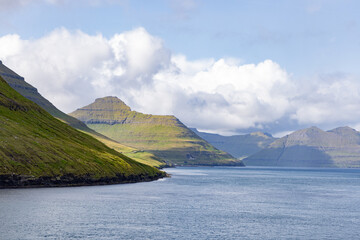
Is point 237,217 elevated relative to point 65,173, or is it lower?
lower

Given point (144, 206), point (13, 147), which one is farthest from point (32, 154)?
point (144, 206)

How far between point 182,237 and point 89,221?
25949 millimetres

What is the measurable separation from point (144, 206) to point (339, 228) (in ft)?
185

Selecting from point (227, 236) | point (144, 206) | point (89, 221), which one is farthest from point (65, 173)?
point (227, 236)

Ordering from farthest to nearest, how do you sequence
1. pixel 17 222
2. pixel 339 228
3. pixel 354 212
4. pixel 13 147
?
pixel 13 147 → pixel 354 212 → pixel 339 228 → pixel 17 222

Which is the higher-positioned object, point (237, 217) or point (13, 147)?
point (13, 147)

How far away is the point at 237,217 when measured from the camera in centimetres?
11900

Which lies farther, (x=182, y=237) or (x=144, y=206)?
(x=144, y=206)

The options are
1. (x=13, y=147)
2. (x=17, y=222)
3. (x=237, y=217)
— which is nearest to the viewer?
(x=17, y=222)

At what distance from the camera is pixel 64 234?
90.2 m

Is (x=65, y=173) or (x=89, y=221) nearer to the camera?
(x=89, y=221)

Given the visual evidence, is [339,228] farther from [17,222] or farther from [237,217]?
[17,222]

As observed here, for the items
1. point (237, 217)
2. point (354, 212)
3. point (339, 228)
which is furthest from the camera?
point (354, 212)

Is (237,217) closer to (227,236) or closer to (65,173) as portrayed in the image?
(227,236)
